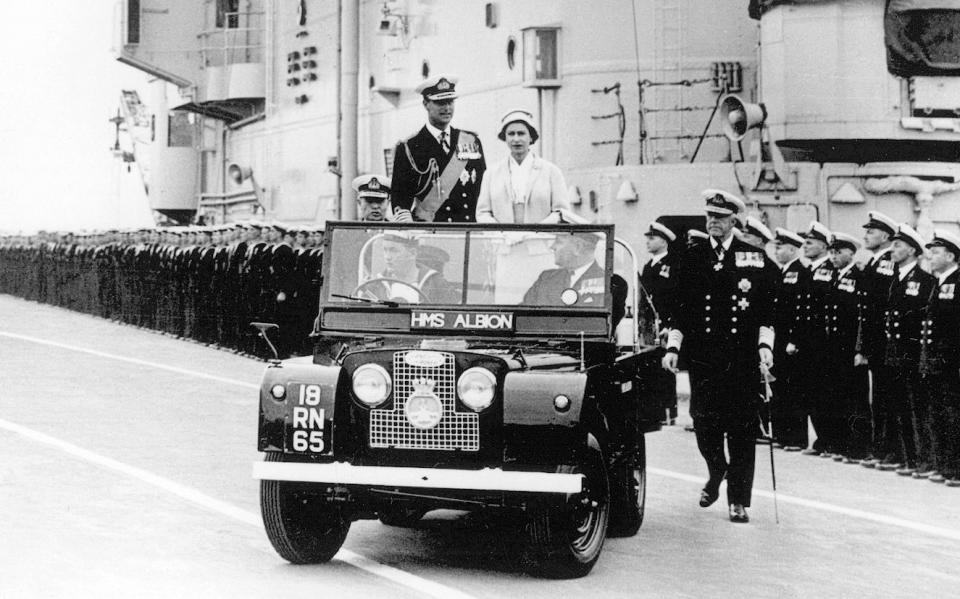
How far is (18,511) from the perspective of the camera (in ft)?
26.6

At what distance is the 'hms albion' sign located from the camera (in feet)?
23.8

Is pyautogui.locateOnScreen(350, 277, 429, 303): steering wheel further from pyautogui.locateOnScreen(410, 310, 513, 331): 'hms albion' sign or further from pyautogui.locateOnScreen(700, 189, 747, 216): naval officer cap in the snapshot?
pyautogui.locateOnScreen(700, 189, 747, 216): naval officer cap

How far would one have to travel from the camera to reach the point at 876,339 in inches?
443

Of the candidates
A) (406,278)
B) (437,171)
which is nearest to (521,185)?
(437,171)

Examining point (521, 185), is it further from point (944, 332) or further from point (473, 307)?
point (944, 332)

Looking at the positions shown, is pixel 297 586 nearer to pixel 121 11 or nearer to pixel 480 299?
pixel 480 299

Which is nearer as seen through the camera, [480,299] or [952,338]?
[480,299]

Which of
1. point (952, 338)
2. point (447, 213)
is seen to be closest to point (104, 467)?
point (447, 213)

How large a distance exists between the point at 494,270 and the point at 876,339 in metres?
4.87

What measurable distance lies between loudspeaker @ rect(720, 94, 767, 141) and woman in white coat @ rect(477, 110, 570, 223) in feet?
27.7

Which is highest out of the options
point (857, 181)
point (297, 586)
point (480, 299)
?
point (857, 181)

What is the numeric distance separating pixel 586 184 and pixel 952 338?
8463mm

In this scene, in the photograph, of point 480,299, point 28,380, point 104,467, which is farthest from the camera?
point 28,380

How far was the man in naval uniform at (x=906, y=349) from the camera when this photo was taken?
1068 cm
